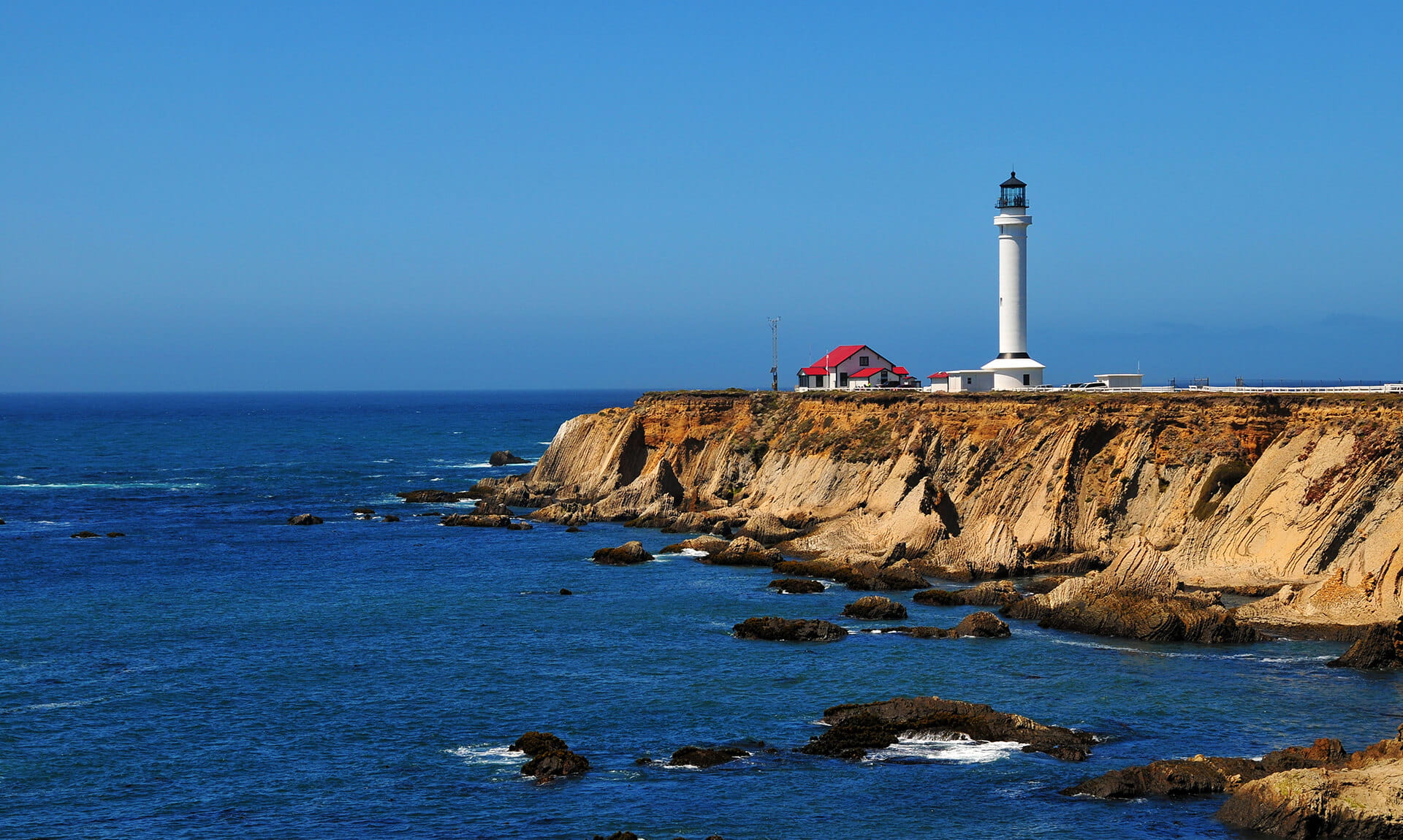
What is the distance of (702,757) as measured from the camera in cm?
2814

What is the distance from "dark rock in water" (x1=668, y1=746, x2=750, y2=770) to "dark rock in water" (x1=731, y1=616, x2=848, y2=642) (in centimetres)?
1172

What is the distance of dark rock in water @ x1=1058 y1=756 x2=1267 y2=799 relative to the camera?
85.0 feet

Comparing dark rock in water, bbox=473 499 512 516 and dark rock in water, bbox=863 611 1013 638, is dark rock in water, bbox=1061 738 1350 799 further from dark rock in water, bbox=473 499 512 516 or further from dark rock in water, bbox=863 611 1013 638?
dark rock in water, bbox=473 499 512 516

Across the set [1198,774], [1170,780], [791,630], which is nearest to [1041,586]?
[791,630]

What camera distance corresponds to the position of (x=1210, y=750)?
93.0 ft

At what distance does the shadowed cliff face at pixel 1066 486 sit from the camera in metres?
45.1

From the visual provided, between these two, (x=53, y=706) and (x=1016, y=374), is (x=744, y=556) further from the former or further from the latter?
(x=53, y=706)


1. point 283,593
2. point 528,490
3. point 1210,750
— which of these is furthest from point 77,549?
point 1210,750

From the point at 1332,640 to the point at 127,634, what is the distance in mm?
38666

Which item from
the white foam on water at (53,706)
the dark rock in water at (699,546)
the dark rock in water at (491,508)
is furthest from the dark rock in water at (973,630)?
the dark rock in water at (491,508)

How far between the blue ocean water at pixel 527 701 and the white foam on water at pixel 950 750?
0.54 feet

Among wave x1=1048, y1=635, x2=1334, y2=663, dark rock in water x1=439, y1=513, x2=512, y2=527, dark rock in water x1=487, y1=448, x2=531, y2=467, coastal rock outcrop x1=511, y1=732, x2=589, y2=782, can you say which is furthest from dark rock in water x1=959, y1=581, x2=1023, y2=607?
dark rock in water x1=487, y1=448, x2=531, y2=467

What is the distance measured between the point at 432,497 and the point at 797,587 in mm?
42034

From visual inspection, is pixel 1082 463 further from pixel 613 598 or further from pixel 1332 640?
pixel 613 598
